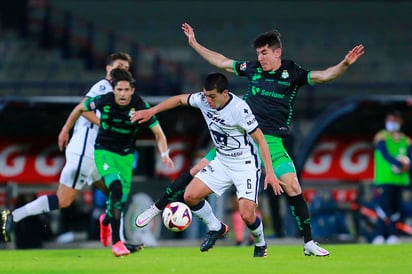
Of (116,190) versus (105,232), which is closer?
(116,190)

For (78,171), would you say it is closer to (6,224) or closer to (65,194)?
(65,194)

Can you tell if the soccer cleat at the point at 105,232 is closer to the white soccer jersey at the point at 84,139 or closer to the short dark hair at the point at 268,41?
the white soccer jersey at the point at 84,139

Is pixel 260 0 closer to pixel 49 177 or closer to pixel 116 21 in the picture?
pixel 116 21

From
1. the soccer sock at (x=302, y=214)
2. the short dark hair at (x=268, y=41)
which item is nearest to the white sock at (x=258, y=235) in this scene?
the soccer sock at (x=302, y=214)

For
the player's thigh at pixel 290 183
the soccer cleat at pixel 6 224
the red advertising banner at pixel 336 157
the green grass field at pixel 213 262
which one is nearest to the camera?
the green grass field at pixel 213 262

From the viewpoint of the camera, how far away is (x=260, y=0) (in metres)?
33.3

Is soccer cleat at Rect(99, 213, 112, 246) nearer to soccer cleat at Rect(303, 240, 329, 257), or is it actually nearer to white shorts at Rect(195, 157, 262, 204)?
white shorts at Rect(195, 157, 262, 204)

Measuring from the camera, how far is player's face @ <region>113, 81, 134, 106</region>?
45.1ft

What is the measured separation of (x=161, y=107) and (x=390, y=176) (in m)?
7.61

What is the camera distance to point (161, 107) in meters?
12.9

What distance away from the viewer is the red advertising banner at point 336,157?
23094mm

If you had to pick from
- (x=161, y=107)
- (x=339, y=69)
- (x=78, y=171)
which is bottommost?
(x=78, y=171)

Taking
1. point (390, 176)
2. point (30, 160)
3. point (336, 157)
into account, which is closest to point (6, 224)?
point (390, 176)

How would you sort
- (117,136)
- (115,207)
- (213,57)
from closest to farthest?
(115,207)
(213,57)
(117,136)
